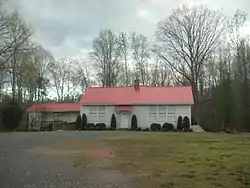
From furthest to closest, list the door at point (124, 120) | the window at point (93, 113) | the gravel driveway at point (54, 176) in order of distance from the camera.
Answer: the window at point (93, 113)
the door at point (124, 120)
the gravel driveway at point (54, 176)

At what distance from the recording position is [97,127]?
47.2 m

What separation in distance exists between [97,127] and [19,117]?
8769 millimetres

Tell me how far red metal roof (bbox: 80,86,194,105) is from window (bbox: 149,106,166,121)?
70cm

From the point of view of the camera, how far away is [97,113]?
161 ft

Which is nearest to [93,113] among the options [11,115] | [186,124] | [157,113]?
[157,113]

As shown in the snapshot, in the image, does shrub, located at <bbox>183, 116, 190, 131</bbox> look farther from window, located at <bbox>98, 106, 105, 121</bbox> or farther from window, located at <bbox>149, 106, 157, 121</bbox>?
window, located at <bbox>98, 106, 105, 121</bbox>

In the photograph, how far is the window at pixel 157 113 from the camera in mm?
47375

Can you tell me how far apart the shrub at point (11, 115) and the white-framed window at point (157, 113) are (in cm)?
1465

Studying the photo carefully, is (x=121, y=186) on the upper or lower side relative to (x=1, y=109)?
lower

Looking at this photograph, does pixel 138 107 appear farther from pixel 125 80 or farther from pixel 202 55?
pixel 125 80

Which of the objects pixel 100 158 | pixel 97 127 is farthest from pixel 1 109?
pixel 100 158

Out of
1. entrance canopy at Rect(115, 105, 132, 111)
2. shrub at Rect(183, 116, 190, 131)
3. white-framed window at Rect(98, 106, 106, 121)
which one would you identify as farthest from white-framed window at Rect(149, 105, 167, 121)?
white-framed window at Rect(98, 106, 106, 121)

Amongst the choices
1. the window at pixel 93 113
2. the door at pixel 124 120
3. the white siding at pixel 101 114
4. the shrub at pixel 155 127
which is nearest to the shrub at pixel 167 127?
the shrub at pixel 155 127

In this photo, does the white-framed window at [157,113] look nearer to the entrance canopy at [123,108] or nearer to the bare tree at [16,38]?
the entrance canopy at [123,108]
